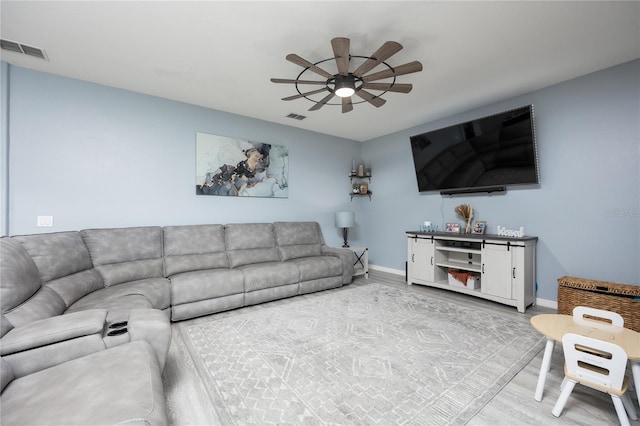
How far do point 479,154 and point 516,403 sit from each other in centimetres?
307

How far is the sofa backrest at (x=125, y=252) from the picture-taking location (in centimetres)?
279

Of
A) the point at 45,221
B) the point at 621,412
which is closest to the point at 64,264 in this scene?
the point at 45,221

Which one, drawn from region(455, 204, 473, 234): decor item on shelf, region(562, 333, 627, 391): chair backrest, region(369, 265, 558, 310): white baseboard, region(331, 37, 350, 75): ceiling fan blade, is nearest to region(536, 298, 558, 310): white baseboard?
region(369, 265, 558, 310): white baseboard

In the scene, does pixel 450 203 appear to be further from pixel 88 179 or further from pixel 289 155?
pixel 88 179

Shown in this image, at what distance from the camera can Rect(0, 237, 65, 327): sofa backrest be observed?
Result: 1513mm

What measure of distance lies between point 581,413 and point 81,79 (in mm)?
5217

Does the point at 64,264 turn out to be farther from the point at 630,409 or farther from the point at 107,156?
the point at 630,409

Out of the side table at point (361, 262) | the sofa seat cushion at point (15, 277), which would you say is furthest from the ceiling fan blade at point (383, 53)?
the side table at point (361, 262)

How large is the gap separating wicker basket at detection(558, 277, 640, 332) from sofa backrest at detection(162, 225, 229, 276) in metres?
3.87

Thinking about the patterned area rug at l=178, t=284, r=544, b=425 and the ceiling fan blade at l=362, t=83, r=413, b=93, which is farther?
the ceiling fan blade at l=362, t=83, r=413, b=93

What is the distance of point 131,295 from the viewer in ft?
7.75

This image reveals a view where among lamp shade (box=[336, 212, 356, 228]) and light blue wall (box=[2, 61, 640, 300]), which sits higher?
light blue wall (box=[2, 61, 640, 300])

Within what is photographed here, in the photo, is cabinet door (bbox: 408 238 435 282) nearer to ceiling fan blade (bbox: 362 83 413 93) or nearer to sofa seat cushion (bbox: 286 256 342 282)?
sofa seat cushion (bbox: 286 256 342 282)

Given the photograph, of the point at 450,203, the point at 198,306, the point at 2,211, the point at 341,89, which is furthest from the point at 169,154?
the point at 450,203
